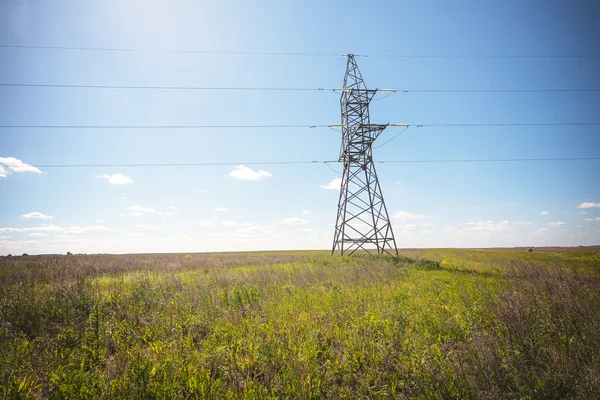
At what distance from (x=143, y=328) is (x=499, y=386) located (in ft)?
21.2

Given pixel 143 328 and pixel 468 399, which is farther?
pixel 143 328

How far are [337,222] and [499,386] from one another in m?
16.4

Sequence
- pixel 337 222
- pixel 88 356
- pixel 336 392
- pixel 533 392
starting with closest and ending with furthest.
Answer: pixel 533 392 < pixel 336 392 < pixel 88 356 < pixel 337 222

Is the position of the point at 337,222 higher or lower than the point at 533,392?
higher

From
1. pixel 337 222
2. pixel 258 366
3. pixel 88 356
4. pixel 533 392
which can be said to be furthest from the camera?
pixel 337 222

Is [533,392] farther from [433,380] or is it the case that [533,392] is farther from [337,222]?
[337,222]

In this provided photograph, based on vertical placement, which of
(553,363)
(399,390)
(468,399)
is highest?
(553,363)

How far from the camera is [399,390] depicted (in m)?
3.32

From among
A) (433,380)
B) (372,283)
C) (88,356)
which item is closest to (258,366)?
(433,380)

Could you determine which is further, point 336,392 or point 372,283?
point 372,283

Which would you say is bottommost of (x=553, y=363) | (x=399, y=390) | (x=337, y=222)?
(x=399, y=390)

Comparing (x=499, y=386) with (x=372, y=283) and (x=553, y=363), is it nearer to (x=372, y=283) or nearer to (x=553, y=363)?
(x=553, y=363)

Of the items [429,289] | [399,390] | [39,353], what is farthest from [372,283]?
[39,353]

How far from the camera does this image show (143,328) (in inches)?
210
